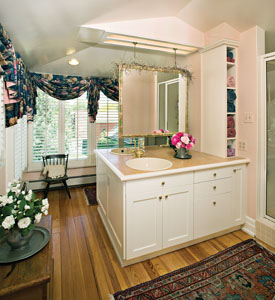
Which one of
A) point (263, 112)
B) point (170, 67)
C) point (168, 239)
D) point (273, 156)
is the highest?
point (170, 67)

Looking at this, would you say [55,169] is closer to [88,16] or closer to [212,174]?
[88,16]

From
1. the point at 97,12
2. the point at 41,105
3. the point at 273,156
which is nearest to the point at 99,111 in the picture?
the point at 41,105

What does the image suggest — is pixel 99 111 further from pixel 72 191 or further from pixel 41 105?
pixel 72 191

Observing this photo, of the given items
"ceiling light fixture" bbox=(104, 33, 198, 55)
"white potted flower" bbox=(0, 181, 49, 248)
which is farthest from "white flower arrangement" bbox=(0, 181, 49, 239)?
"ceiling light fixture" bbox=(104, 33, 198, 55)

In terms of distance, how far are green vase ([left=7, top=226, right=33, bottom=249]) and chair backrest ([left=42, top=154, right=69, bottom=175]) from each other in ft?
8.53

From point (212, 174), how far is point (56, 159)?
292 centimetres

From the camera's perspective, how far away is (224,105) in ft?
7.80

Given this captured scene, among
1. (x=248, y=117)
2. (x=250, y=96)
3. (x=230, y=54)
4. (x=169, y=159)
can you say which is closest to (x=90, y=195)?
(x=169, y=159)

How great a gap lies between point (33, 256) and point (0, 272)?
0.16 meters

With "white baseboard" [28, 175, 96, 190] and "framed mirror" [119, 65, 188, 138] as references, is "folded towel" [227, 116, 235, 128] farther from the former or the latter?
"white baseboard" [28, 175, 96, 190]

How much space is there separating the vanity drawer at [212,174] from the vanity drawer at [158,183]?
90mm

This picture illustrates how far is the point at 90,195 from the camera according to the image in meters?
3.57

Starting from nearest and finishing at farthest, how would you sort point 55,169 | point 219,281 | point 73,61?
point 219,281, point 73,61, point 55,169

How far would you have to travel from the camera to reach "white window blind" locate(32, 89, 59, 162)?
144 inches
